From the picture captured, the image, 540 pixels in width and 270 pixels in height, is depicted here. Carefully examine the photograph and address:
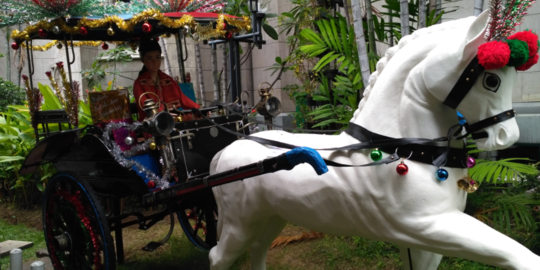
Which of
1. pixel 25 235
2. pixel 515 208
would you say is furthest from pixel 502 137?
pixel 25 235

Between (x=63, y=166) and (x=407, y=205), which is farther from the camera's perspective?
(x=63, y=166)

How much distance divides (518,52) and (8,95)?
35.3 feet

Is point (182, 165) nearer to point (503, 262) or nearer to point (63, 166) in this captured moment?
point (63, 166)

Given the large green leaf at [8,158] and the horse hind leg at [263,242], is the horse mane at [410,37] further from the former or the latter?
the large green leaf at [8,158]

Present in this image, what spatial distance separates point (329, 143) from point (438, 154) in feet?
2.02

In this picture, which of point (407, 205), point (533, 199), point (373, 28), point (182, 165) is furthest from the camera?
point (373, 28)

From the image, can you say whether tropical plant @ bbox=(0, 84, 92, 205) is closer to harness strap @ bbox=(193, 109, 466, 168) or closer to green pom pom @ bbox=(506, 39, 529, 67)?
harness strap @ bbox=(193, 109, 466, 168)

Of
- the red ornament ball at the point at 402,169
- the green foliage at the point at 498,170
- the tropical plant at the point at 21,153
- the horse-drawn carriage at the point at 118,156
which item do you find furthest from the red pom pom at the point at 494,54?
the tropical plant at the point at 21,153

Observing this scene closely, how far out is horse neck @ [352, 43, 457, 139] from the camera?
2.26 meters

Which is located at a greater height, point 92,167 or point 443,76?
point 443,76

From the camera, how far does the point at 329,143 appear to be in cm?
264

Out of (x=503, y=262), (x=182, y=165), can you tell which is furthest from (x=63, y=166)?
(x=503, y=262)

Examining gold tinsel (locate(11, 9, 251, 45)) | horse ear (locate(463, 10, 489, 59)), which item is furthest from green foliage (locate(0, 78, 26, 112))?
horse ear (locate(463, 10, 489, 59))

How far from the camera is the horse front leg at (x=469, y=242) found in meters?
1.98
